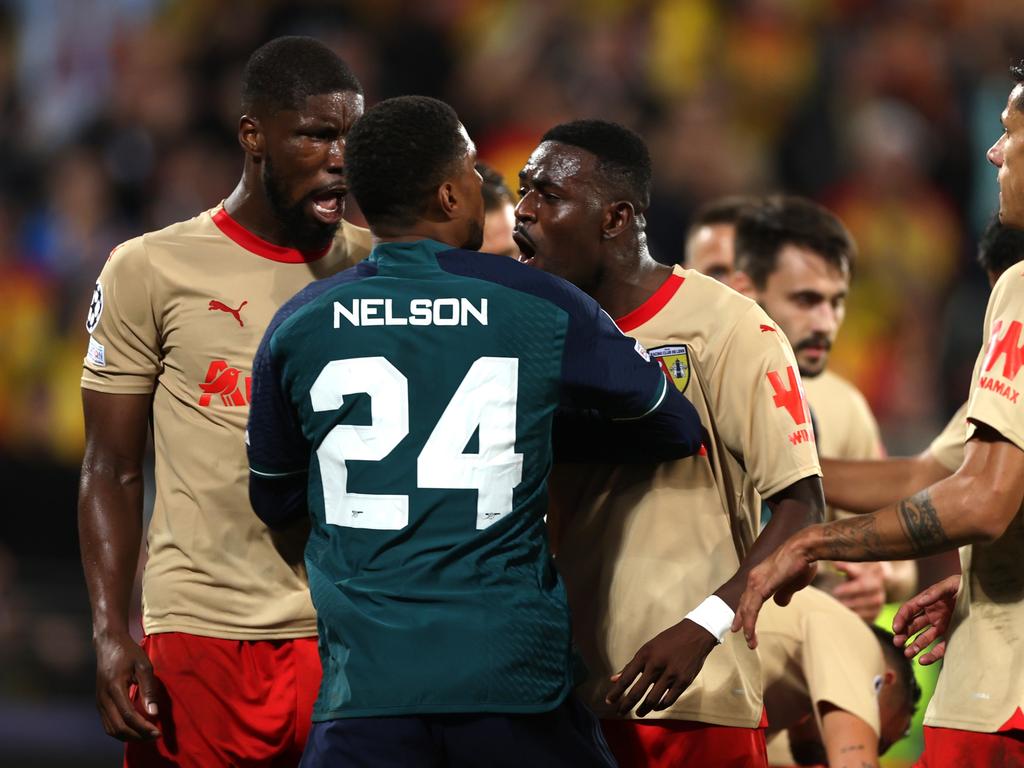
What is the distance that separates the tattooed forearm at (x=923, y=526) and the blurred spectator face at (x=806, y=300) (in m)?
2.23

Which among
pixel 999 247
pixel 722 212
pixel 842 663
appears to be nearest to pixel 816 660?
pixel 842 663

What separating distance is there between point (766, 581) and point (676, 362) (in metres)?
0.64

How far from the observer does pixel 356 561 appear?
298 cm

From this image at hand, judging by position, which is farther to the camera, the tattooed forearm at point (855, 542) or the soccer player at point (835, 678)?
the soccer player at point (835, 678)

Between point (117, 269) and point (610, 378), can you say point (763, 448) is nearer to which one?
point (610, 378)

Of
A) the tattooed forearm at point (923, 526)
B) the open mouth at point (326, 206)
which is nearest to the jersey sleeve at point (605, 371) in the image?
the tattooed forearm at point (923, 526)

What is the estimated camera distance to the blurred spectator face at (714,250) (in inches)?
237

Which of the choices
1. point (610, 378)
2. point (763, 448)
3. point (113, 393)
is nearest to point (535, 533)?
point (610, 378)

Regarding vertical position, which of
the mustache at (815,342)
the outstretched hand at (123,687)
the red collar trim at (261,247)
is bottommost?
the outstretched hand at (123,687)

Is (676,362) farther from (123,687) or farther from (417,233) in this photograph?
(123,687)

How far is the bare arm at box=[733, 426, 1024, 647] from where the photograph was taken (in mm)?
2939

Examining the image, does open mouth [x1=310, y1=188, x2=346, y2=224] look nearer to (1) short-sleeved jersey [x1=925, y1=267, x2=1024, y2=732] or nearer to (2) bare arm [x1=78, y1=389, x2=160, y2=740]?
(2) bare arm [x1=78, y1=389, x2=160, y2=740]

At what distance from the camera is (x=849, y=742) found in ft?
13.7

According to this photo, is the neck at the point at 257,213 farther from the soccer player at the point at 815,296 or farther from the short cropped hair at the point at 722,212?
the short cropped hair at the point at 722,212
